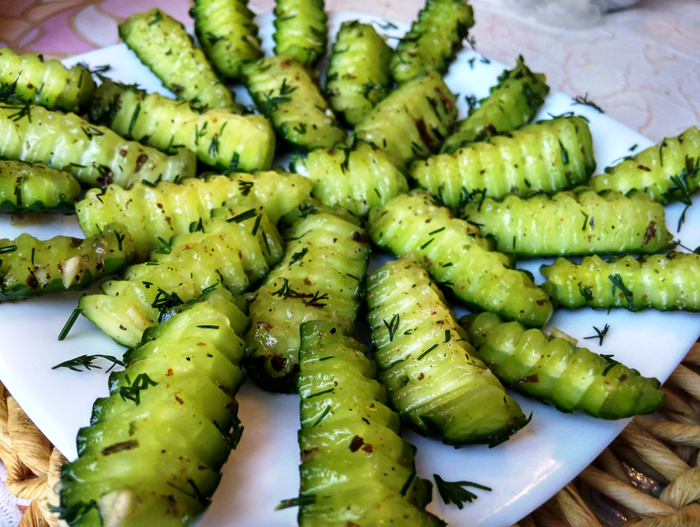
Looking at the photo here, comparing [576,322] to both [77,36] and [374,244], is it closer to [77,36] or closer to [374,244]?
[374,244]

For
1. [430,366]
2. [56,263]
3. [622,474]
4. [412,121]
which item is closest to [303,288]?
[430,366]

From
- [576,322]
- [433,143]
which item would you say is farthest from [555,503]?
[433,143]

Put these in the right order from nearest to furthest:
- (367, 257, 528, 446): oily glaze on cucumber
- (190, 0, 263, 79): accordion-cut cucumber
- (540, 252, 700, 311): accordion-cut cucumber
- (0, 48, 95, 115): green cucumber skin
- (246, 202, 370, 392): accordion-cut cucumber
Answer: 1. (367, 257, 528, 446): oily glaze on cucumber
2. (246, 202, 370, 392): accordion-cut cucumber
3. (540, 252, 700, 311): accordion-cut cucumber
4. (0, 48, 95, 115): green cucumber skin
5. (190, 0, 263, 79): accordion-cut cucumber

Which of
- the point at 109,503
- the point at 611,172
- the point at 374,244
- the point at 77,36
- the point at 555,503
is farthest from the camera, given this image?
the point at 77,36

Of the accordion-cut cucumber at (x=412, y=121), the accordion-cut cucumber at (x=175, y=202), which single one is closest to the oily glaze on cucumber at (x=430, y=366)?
the accordion-cut cucumber at (x=175, y=202)

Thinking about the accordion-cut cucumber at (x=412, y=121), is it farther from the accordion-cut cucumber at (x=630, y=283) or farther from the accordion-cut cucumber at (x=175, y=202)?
the accordion-cut cucumber at (x=630, y=283)

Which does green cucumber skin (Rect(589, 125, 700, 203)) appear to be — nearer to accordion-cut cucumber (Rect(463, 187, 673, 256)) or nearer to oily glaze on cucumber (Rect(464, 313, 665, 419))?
accordion-cut cucumber (Rect(463, 187, 673, 256))

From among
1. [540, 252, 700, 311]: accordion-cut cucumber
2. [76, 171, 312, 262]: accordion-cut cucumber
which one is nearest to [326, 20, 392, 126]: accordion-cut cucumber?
[76, 171, 312, 262]: accordion-cut cucumber
